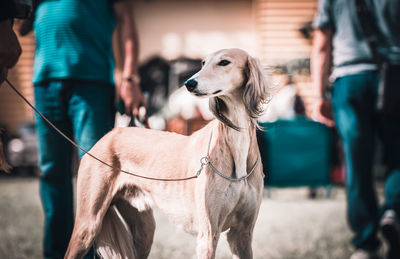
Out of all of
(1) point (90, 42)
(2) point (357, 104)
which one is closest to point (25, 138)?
(1) point (90, 42)

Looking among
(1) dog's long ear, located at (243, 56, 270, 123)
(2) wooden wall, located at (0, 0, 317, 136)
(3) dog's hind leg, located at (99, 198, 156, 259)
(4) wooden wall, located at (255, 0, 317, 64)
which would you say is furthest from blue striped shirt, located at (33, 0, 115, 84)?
(4) wooden wall, located at (255, 0, 317, 64)

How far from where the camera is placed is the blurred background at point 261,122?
14.0 ft

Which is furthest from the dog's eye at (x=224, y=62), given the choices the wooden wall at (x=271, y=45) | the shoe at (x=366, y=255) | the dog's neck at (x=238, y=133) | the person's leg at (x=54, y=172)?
the wooden wall at (x=271, y=45)

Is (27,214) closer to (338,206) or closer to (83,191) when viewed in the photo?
(83,191)

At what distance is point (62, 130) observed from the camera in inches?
101

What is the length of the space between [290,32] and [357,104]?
7988mm

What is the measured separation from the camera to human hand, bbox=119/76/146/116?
238cm

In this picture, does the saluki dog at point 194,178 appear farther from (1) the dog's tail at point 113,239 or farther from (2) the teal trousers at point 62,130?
(2) the teal trousers at point 62,130

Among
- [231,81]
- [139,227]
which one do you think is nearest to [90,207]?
[139,227]

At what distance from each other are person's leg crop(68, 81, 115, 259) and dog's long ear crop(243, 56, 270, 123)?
113 centimetres

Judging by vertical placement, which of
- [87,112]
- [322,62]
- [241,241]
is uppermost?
[322,62]

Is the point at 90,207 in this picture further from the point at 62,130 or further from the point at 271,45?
the point at 271,45

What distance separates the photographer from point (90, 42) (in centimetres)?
249

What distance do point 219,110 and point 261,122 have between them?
8.61 ft
